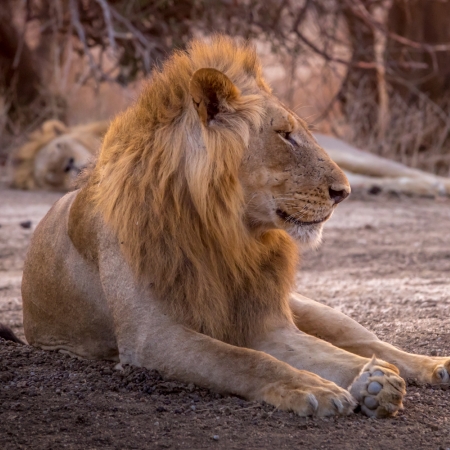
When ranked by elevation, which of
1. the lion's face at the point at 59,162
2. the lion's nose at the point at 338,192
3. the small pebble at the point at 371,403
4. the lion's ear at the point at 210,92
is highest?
the lion's ear at the point at 210,92

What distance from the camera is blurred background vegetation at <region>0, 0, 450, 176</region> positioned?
8641 millimetres

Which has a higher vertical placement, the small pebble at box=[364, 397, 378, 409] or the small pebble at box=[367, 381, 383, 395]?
the small pebble at box=[367, 381, 383, 395]

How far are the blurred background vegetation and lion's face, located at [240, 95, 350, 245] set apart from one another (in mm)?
5633

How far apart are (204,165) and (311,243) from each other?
0.45m

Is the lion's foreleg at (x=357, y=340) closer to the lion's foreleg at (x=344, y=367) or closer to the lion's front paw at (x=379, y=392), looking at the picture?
the lion's foreleg at (x=344, y=367)

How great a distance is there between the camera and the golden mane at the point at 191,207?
8.35ft

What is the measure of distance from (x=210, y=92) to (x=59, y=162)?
222 inches

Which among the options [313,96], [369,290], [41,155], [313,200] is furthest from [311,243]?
→ [313,96]

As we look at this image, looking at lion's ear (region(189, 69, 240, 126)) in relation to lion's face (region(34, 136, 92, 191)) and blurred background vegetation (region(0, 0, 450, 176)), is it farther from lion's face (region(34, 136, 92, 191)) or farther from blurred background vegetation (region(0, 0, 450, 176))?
blurred background vegetation (region(0, 0, 450, 176))

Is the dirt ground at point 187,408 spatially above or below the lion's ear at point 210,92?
below

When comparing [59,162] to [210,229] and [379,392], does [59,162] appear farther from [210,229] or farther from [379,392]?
[379,392]

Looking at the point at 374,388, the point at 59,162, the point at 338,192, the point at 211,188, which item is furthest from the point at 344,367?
the point at 59,162

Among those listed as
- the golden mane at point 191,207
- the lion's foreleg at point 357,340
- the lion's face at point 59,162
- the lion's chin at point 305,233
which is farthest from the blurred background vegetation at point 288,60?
the lion's chin at point 305,233

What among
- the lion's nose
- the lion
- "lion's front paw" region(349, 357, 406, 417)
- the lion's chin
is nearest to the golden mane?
the lion's chin
